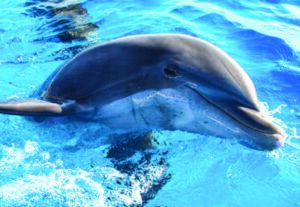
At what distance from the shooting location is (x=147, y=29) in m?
10.3

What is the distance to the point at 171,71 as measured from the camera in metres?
4.88

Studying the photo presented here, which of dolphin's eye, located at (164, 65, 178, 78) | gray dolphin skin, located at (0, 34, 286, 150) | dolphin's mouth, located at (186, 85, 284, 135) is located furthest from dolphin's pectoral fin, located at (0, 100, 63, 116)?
dolphin's mouth, located at (186, 85, 284, 135)

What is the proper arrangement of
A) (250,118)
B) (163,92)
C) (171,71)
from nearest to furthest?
(250,118), (171,71), (163,92)

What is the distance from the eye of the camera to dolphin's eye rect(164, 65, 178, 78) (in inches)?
191

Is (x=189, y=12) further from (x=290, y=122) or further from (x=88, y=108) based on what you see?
(x=88, y=108)

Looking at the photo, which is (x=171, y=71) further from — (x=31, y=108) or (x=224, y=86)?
(x=31, y=108)

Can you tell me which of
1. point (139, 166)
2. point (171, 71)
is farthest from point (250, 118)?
point (139, 166)

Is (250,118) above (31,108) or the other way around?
above

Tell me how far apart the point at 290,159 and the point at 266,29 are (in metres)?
5.57

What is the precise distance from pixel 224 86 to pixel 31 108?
208cm

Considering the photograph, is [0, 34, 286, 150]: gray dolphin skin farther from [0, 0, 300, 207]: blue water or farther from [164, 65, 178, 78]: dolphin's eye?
[0, 0, 300, 207]: blue water

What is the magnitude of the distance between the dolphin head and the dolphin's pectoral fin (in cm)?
130

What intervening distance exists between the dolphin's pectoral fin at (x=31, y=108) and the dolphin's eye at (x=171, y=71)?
4.18 feet

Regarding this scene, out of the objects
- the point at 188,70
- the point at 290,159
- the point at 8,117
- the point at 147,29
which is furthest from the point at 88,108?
the point at 147,29
